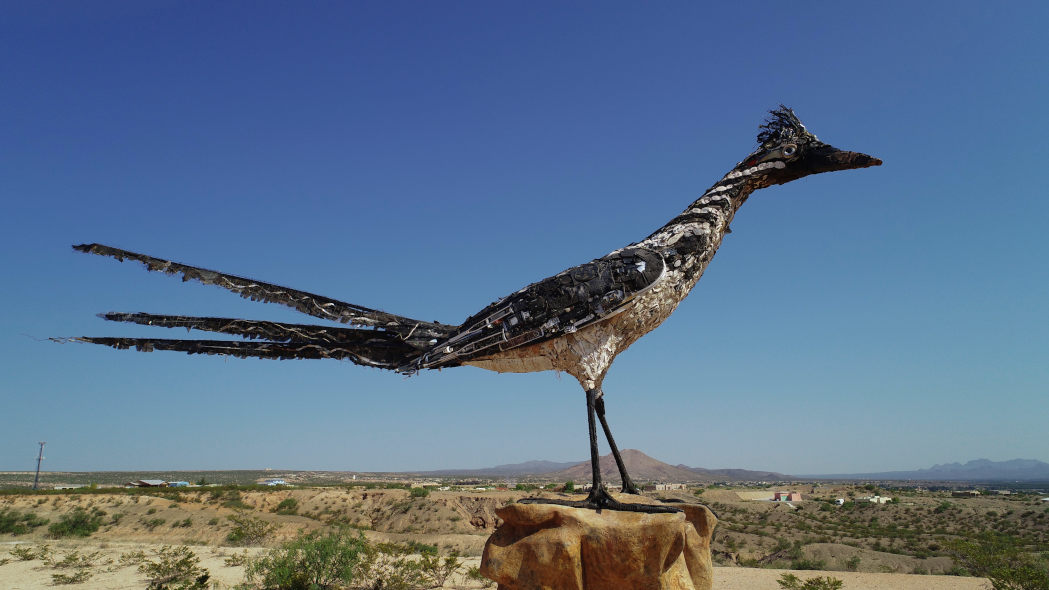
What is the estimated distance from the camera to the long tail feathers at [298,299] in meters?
5.30

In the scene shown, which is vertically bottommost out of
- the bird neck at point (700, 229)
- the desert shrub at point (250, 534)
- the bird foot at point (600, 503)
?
the desert shrub at point (250, 534)

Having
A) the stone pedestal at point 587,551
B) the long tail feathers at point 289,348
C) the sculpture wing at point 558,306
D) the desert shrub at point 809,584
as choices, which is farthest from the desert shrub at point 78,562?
the desert shrub at point 809,584

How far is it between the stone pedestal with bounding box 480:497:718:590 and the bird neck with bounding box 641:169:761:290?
9.19 feet

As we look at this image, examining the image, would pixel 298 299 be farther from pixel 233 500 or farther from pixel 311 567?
pixel 233 500

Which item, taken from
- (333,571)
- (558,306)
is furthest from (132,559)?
(558,306)

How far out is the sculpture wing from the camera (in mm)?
6035

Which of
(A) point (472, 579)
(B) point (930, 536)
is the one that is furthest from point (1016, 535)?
(A) point (472, 579)

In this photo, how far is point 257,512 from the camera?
2356 centimetres

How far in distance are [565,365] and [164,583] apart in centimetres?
878

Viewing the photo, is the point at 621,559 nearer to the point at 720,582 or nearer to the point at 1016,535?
the point at 720,582

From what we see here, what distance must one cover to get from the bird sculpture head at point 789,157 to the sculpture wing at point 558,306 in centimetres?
198

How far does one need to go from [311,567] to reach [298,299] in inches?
235

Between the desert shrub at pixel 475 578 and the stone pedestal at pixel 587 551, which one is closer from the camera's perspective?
the stone pedestal at pixel 587 551

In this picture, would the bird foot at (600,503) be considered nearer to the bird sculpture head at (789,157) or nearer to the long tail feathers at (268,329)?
the long tail feathers at (268,329)
